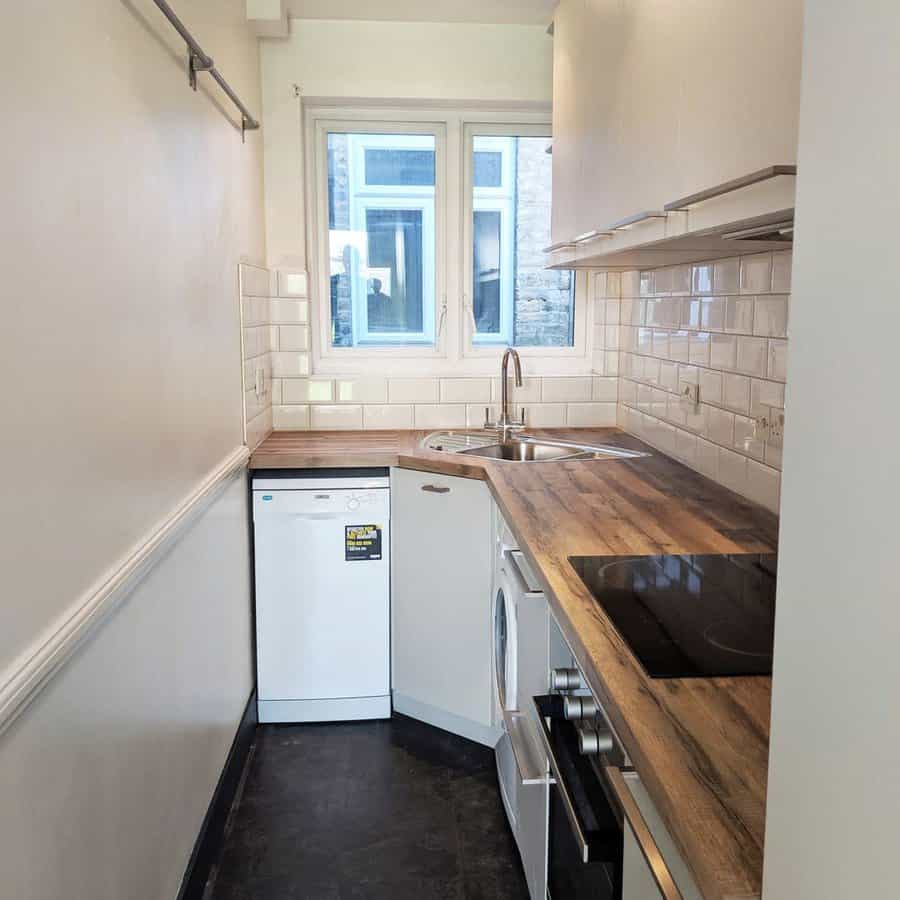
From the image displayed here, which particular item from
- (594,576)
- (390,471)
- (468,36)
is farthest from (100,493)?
(468,36)

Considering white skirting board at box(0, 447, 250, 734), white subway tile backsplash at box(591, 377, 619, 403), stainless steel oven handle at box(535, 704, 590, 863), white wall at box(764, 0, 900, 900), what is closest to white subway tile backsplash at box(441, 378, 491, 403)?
white subway tile backsplash at box(591, 377, 619, 403)

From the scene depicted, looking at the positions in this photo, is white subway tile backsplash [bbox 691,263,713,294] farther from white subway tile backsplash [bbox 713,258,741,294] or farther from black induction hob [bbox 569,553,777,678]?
black induction hob [bbox 569,553,777,678]

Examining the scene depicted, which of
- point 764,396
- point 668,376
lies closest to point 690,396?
point 668,376

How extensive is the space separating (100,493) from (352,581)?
1.60 metres

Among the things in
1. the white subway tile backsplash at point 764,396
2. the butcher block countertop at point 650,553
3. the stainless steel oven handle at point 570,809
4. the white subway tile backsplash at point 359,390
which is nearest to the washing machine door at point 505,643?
the butcher block countertop at point 650,553

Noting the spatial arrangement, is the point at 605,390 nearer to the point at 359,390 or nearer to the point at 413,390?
the point at 413,390

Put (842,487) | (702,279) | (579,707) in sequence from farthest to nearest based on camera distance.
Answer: (702,279) < (579,707) < (842,487)

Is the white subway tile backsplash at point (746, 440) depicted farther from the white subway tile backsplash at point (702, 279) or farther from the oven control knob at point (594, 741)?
the oven control knob at point (594, 741)

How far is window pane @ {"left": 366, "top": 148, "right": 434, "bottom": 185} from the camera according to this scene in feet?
11.5

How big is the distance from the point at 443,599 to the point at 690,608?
1.51 m

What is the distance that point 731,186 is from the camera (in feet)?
4.23

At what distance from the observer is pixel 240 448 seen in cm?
277

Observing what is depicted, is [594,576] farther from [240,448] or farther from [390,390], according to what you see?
[390,390]

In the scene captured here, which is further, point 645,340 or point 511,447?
point 511,447
